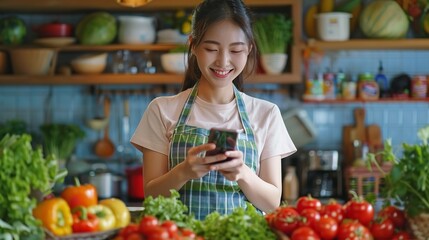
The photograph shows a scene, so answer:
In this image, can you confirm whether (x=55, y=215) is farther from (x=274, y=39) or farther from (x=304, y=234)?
(x=274, y=39)

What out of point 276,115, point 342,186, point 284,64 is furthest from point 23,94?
point 276,115

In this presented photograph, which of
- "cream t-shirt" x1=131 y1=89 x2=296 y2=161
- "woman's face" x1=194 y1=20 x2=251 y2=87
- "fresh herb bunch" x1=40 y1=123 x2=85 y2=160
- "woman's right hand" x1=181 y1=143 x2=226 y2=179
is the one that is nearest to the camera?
"woman's right hand" x1=181 y1=143 x2=226 y2=179

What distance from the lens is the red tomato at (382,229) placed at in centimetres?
223

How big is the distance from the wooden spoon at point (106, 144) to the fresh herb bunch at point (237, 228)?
3.71 m

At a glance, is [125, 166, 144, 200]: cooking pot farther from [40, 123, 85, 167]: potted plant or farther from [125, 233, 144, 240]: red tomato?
[125, 233, 144, 240]: red tomato

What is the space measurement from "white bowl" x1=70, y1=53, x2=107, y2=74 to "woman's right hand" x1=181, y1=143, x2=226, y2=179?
326cm

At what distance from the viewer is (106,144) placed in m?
5.96

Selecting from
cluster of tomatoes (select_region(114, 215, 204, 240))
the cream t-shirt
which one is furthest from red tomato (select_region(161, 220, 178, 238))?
the cream t-shirt

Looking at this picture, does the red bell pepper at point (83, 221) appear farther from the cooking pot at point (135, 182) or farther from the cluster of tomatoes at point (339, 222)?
the cooking pot at point (135, 182)

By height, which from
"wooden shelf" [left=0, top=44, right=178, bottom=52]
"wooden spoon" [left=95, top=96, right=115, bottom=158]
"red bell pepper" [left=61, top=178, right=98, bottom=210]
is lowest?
"wooden spoon" [left=95, top=96, right=115, bottom=158]

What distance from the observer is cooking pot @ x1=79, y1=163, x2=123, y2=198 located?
559 centimetres

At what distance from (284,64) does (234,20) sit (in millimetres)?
2960

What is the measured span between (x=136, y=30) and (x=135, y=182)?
1.12m

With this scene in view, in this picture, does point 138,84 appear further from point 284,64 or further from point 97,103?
point 284,64
